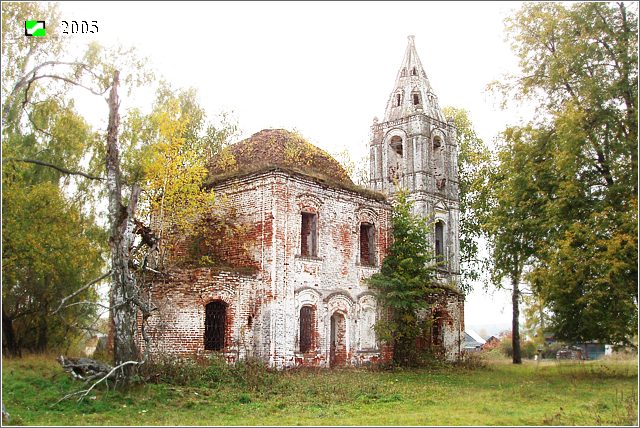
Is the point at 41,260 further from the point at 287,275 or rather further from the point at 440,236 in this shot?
the point at 440,236

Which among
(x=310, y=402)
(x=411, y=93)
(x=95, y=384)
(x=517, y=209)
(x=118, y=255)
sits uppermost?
(x=411, y=93)

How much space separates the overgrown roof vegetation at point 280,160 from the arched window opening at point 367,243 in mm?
1150

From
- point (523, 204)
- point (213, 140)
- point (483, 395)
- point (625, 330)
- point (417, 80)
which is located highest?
point (417, 80)

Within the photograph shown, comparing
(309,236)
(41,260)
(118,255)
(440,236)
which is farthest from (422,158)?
(118,255)

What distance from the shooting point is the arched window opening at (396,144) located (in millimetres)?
35469

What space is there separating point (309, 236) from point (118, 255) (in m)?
8.03

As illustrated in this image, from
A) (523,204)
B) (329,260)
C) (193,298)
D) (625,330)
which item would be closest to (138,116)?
(193,298)

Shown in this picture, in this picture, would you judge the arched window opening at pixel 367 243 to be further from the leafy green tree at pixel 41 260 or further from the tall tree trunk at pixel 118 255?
the tall tree trunk at pixel 118 255

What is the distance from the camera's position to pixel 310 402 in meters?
13.5

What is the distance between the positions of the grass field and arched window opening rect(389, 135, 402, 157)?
65.1ft

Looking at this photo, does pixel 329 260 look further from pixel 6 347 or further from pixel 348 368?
pixel 6 347

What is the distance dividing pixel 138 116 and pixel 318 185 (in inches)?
264

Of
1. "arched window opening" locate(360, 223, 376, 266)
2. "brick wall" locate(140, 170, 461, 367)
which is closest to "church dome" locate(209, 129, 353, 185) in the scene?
"brick wall" locate(140, 170, 461, 367)

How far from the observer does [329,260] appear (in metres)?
20.4
